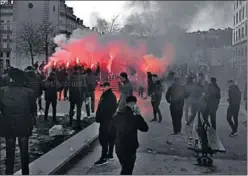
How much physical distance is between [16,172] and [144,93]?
14500mm

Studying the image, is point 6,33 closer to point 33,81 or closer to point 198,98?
point 33,81

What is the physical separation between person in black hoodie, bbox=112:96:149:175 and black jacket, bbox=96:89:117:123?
54.2 inches

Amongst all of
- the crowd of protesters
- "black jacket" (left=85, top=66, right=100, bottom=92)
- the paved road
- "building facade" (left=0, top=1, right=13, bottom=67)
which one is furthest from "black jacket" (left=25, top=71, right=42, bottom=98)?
"building facade" (left=0, top=1, right=13, bottom=67)

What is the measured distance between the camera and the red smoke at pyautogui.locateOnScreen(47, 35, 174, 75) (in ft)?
59.2

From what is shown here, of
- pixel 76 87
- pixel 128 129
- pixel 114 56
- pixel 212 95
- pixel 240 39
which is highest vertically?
pixel 240 39

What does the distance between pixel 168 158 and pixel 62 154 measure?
6.74 ft

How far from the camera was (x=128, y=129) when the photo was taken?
15.3 ft

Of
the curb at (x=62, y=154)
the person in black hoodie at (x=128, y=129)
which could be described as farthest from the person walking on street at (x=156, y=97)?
the person in black hoodie at (x=128, y=129)

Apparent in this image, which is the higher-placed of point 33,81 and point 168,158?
point 33,81

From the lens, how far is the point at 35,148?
703 cm

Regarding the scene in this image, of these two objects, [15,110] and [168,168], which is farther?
[168,168]

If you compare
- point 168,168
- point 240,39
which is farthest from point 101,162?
point 240,39

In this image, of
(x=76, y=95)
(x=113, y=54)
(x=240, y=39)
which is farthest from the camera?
(x=240, y=39)

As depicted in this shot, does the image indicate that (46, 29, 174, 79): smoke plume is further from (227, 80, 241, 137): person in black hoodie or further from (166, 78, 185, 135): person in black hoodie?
(166, 78, 185, 135): person in black hoodie
